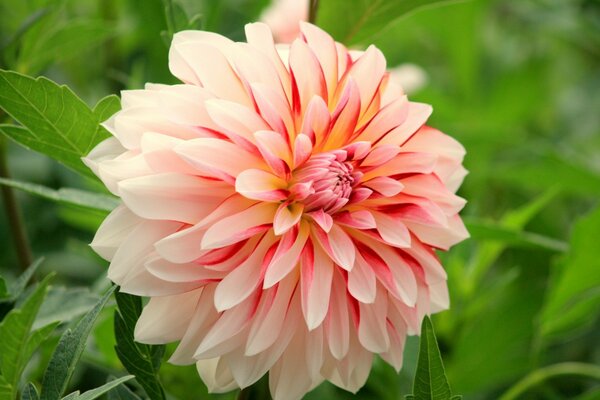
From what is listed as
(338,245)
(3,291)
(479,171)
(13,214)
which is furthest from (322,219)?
(479,171)

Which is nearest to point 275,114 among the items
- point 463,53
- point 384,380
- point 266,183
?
point 266,183

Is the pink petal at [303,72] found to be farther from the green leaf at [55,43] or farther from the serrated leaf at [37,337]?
the green leaf at [55,43]

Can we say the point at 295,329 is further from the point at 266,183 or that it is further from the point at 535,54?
the point at 535,54

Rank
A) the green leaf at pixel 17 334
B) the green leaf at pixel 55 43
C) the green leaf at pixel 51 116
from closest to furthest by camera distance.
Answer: the green leaf at pixel 17 334
the green leaf at pixel 51 116
the green leaf at pixel 55 43

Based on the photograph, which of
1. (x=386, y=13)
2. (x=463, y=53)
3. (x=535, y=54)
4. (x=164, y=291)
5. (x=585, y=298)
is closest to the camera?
(x=164, y=291)

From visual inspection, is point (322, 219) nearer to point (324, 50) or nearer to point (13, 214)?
point (324, 50)

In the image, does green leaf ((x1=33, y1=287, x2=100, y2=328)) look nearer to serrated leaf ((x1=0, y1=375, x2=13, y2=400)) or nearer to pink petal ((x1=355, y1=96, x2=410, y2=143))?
serrated leaf ((x1=0, y1=375, x2=13, y2=400))

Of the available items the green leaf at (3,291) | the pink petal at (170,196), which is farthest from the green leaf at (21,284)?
the pink petal at (170,196)
